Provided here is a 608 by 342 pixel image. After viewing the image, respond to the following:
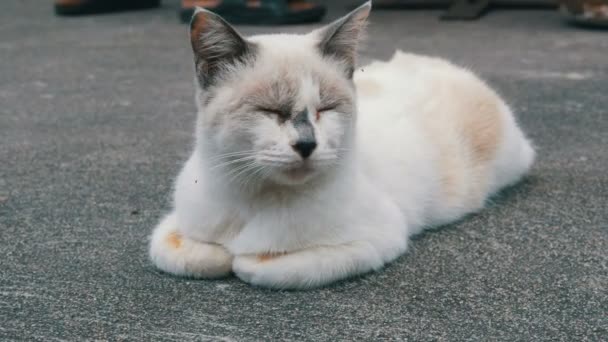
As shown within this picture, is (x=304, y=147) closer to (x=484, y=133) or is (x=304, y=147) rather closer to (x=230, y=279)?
(x=230, y=279)

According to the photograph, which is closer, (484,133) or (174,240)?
(174,240)

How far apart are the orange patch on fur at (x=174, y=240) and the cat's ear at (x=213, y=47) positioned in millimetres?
438

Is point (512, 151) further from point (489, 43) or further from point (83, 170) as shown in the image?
point (489, 43)

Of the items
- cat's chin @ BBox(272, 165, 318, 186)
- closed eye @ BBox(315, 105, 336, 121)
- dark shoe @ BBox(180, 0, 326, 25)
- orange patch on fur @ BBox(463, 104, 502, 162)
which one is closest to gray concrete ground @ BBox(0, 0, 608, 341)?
orange patch on fur @ BBox(463, 104, 502, 162)

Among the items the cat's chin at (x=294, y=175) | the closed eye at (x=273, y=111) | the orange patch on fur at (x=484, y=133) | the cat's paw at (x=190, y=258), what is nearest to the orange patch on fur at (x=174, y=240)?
the cat's paw at (x=190, y=258)

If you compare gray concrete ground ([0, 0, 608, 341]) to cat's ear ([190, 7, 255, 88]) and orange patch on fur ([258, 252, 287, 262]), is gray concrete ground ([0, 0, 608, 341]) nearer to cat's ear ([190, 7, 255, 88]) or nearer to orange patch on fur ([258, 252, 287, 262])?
orange patch on fur ([258, 252, 287, 262])

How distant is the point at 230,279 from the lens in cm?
197

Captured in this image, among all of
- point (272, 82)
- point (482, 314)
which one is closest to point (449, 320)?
point (482, 314)

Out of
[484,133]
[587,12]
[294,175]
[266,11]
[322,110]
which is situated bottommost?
[266,11]

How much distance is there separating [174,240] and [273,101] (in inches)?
20.8

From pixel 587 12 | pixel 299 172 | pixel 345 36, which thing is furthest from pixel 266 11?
pixel 299 172

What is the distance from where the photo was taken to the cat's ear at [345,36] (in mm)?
1919

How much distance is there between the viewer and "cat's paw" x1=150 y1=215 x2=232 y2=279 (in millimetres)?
1939

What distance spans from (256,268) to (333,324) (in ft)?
0.88
